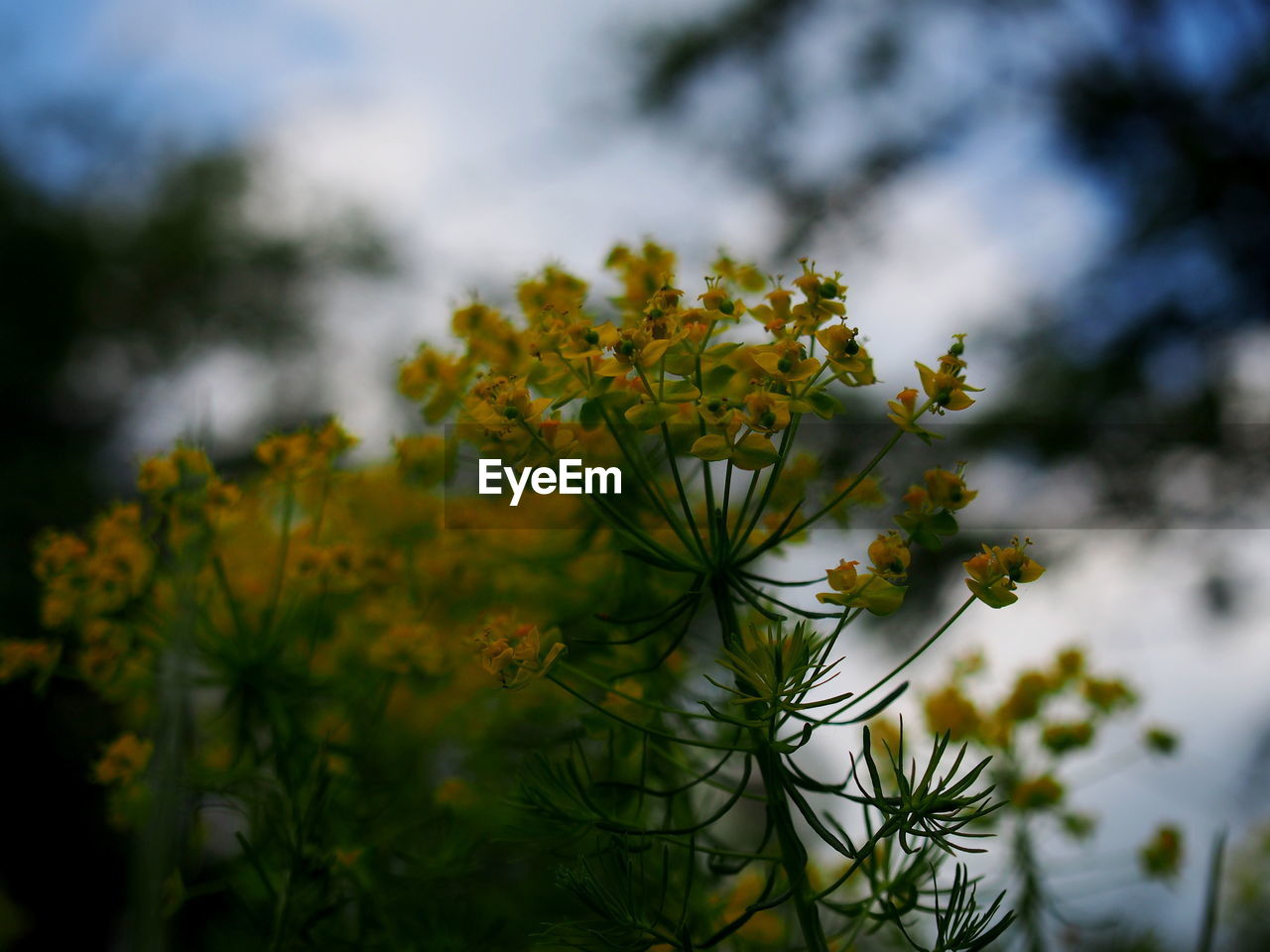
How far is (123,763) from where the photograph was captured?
78 cm

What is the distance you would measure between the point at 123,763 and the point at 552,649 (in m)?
0.48

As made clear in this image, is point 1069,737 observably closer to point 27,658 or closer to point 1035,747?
point 1035,747

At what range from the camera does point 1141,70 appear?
9.72ft

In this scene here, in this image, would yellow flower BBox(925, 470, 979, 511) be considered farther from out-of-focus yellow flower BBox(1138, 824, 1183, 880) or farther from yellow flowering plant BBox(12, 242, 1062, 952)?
out-of-focus yellow flower BBox(1138, 824, 1183, 880)

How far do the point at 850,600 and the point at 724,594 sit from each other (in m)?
0.09

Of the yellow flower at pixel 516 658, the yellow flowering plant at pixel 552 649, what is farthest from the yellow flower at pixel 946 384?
the yellow flower at pixel 516 658

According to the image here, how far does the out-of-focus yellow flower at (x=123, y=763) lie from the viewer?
0.77 meters

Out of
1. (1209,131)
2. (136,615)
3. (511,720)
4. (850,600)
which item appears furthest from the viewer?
(1209,131)

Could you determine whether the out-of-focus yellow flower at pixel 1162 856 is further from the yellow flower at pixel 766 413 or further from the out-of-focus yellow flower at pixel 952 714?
the yellow flower at pixel 766 413

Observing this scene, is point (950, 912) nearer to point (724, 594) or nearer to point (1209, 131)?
point (724, 594)

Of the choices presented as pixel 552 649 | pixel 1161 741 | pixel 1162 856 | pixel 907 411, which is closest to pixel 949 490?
pixel 907 411

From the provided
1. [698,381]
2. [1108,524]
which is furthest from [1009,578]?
[1108,524]

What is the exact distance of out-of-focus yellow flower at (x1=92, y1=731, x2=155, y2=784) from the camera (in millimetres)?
768

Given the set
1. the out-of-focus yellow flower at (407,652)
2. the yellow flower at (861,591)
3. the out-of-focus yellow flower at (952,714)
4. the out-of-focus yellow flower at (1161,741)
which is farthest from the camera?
the out-of-focus yellow flower at (1161,741)
